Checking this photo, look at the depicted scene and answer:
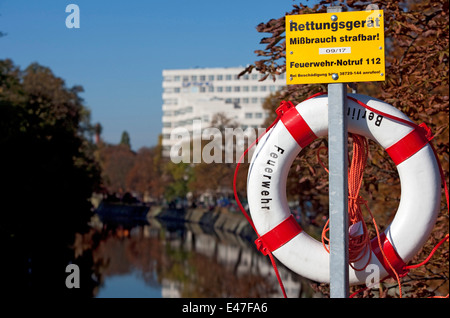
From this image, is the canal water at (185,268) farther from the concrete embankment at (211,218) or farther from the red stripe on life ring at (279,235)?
the red stripe on life ring at (279,235)

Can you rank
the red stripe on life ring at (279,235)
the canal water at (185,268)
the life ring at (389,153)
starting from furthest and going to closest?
the canal water at (185,268), the red stripe on life ring at (279,235), the life ring at (389,153)

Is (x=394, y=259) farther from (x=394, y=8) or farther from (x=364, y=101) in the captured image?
(x=394, y=8)

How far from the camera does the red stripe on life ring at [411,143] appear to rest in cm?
470

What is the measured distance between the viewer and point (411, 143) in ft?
15.5

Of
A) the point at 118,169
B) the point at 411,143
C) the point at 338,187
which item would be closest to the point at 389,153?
the point at 411,143

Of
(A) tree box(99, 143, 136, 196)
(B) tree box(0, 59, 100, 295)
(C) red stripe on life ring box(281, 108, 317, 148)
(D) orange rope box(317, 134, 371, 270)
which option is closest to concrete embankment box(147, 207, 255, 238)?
(A) tree box(99, 143, 136, 196)

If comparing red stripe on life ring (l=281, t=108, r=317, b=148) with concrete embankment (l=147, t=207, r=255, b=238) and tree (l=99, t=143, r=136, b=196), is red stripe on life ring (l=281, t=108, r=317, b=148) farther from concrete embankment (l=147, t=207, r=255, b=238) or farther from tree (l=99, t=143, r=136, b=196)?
tree (l=99, t=143, r=136, b=196)

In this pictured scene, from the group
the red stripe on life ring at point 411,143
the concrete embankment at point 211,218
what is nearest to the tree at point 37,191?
the concrete embankment at point 211,218

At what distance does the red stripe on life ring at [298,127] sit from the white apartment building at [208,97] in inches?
3125

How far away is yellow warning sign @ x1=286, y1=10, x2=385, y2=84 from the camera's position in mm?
3814

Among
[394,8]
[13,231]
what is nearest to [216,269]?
[13,231]

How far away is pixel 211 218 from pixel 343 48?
5891 centimetres

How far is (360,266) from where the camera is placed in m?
4.79

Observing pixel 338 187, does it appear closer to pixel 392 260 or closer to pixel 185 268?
pixel 392 260
